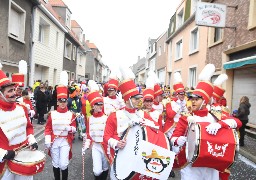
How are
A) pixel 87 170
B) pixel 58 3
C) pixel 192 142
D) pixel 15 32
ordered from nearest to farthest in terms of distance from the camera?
pixel 192 142 < pixel 87 170 < pixel 15 32 < pixel 58 3

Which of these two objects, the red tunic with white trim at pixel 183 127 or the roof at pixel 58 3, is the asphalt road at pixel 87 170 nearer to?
the red tunic with white trim at pixel 183 127

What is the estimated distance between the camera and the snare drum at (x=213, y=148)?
3.71 metres

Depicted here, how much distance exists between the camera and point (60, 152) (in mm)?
5570

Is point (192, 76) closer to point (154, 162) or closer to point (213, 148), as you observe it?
point (213, 148)

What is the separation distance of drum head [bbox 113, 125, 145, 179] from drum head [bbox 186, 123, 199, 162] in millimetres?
647

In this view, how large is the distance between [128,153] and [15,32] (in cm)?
1377

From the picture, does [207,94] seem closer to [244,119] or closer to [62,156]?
[62,156]

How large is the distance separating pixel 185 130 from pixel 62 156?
2393 millimetres

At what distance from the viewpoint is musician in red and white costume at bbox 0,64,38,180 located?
3902 mm

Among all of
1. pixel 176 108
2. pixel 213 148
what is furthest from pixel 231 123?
pixel 176 108

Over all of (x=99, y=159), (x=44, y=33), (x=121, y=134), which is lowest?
(x=99, y=159)

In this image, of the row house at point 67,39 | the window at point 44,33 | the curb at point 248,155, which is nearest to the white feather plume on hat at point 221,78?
the curb at point 248,155

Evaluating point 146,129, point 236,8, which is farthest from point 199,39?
point 146,129

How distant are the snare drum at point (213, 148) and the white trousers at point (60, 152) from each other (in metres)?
2.57
